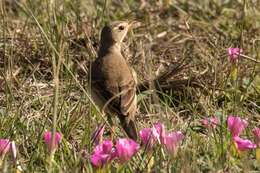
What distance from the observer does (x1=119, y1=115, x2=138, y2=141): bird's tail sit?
5382mm

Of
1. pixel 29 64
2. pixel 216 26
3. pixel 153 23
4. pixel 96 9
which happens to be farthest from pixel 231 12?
pixel 29 64

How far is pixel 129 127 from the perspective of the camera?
220 inches

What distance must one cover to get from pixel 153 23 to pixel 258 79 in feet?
6.92

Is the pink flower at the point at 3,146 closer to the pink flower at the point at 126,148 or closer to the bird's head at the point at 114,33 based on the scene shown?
the pink flower at the point at 126,148

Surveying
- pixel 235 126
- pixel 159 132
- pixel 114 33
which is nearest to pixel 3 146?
pixel 159 132

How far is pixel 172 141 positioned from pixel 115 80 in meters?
2.29

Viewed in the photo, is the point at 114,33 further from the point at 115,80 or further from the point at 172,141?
the point at 172,141

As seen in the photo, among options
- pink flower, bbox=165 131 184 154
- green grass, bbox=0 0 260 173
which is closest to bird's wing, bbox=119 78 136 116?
green grass, bbox=0 0 260 173

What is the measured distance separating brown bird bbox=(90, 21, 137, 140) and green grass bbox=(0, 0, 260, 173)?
0.50 feet

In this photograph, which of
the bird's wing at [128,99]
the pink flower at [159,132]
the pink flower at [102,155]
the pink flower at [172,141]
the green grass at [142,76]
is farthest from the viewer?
the bird's wing at [128,99]

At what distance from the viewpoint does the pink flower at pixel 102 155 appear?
4027 mm

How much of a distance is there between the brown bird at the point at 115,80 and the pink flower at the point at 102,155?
4.04ft

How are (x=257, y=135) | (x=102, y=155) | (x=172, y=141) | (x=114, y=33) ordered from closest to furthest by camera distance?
(x=102, y=155) < (x=172, y=141) < (x=257, y=135) < (x=114, y=33)

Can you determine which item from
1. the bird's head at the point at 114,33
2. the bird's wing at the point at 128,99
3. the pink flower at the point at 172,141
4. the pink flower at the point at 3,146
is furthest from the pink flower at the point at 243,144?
the bird's head at the point at 114,33
